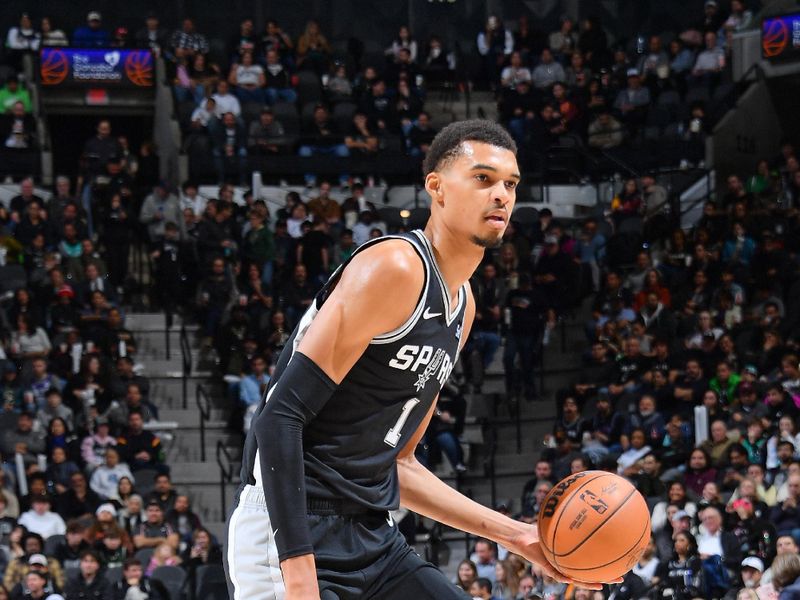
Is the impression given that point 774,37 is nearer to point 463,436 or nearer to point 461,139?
point 463,436

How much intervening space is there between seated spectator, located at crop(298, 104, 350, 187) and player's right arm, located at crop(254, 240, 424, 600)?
16.0 m

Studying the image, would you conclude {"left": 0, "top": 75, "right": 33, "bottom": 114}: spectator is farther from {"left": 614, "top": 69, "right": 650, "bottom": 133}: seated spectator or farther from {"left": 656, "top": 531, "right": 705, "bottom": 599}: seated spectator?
{"left": 656, "top": 531, "right": 705, "bottom": 599}: seated spectator

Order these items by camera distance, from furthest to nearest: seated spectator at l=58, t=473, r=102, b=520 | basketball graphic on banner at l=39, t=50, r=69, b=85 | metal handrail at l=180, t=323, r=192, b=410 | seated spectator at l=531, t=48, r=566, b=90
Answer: seated spectator at l=531, t=48, r=566, b=90 < basketball graphic on banner at l=39, t=50, r=69, b=85 < metal handrail at l=180, t=323, r=192, b=410 < seated spectator at l=58, t=473, r=102, b=520

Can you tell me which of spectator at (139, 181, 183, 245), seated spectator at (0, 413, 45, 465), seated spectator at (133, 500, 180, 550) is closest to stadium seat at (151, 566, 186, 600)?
seated spectator at (133, 500, 180, 550)

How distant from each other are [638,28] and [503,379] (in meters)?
10.4

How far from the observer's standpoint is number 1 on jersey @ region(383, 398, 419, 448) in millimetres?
4441

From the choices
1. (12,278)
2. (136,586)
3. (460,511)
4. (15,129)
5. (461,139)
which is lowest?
(136,586)

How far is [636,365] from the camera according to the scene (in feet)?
52.4

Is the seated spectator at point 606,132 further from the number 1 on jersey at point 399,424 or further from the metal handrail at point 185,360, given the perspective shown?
the number 1 on jersey at point 399,424

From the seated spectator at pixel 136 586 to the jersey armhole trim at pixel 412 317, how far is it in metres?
8.92

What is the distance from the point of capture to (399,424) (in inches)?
176

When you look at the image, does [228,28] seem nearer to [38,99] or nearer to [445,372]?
[38,99]

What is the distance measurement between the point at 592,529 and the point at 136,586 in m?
8.81

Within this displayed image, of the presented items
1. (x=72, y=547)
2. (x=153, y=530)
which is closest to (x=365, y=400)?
(x=72, y=547)
